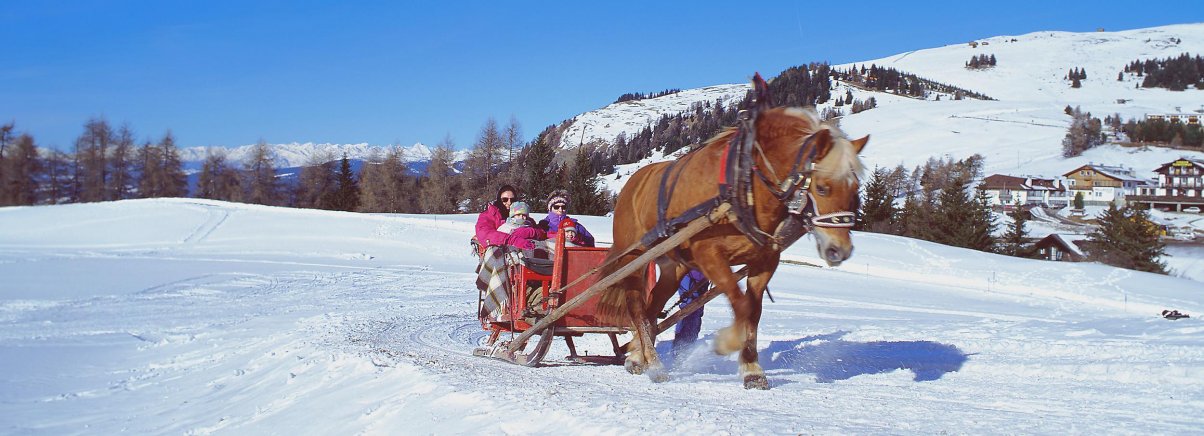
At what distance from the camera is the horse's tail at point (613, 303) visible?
6.64 m

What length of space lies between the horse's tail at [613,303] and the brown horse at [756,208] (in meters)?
0.10

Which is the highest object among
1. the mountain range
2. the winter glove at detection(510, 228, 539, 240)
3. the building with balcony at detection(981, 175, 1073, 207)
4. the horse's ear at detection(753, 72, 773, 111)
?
the mountain range

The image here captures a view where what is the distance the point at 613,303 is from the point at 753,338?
157 cm

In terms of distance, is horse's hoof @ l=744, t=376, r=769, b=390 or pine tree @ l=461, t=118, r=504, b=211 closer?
horse's hoof @ l=744, t=376, r=769, b=390

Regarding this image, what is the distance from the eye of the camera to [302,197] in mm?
68062

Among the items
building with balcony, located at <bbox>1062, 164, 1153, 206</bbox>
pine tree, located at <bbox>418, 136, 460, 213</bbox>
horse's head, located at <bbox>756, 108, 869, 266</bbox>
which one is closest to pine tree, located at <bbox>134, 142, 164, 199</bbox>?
pine tree, located at <bbox>418, 136, 460, 213</bbox>

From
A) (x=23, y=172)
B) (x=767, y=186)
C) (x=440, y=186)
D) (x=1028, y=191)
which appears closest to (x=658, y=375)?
(x=767, y=186)

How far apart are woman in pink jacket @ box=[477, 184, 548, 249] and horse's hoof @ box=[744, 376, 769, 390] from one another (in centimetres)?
283

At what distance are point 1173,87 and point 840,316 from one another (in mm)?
215810

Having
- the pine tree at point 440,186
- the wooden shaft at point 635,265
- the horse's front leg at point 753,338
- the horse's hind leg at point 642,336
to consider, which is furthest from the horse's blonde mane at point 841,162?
the pine tree at point 440,186

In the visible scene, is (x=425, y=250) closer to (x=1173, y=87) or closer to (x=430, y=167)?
(x=430, y=167)

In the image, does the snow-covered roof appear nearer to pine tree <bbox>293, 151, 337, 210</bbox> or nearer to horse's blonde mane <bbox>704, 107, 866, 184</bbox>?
pine tree <bbox>293, 151, 337, 210</bbox>

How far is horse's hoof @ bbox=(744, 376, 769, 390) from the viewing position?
532cm

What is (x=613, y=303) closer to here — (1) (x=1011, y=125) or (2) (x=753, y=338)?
(2) (x=753, y=338)
